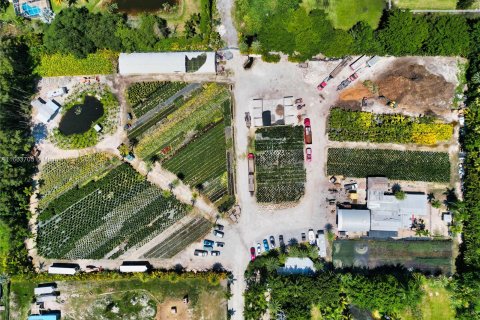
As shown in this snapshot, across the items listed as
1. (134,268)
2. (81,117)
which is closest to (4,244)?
(134,268)

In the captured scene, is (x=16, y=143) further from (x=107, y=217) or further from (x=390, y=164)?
(x=390, y=164)

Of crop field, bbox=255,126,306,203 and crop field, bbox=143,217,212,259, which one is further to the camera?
crop field, bbox=255,126,306,203

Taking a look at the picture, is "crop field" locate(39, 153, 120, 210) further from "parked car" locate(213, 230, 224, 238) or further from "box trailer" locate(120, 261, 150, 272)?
"parked car" locate(213, 230, 224, 238)

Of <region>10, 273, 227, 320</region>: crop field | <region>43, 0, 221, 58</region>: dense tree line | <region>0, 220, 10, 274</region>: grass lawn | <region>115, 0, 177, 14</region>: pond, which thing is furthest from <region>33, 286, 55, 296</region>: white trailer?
<region>115, 0, 177, 14</region>: pond

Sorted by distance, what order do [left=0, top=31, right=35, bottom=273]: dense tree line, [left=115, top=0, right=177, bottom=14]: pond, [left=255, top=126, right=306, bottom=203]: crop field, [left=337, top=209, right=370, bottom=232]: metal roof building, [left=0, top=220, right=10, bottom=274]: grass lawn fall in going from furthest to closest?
1. [left=115, top=0, right=177, bottom=14]: pond
2. [left=255, top=126, right=306, bottom=203]: crop field
3. [left=337, top=209, right=370, bottom=232]: metal roof building
4. [left=0, top=220, right=10, bottom=274]: grass lawn
5. [left=0, top=31, right=35, bottom=273]: dense tree line

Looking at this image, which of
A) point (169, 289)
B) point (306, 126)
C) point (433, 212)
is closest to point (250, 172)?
point (306, 126)

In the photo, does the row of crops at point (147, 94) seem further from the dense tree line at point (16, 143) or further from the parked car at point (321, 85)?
the parked car at point (321, 85)
